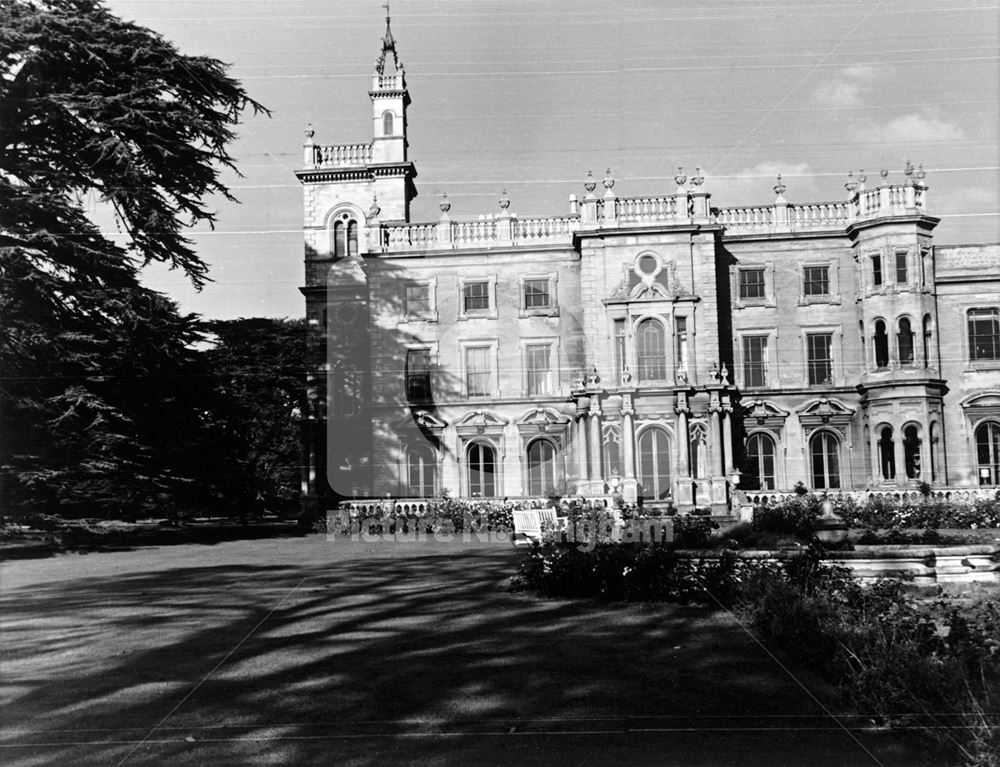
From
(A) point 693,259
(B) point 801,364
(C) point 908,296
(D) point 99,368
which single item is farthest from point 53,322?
(C) point 908,296

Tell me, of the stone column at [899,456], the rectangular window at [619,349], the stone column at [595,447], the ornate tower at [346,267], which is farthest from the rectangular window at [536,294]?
the stone column at [899,456]

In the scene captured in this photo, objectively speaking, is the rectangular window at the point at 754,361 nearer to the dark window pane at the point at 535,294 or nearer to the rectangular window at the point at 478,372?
the dark window pane at the point at 535,294

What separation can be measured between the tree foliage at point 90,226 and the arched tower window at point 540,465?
1606 cm

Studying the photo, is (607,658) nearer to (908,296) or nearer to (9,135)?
(9,135)

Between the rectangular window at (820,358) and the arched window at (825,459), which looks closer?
→ the arched window at (825,459)

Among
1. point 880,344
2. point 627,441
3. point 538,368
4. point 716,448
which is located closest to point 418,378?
point 538,368

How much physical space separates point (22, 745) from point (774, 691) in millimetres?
5972

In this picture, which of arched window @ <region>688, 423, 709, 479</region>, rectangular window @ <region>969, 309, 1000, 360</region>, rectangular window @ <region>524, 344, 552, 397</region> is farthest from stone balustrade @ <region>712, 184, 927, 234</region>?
rectangular window @ <region>524, 344, 552, 397</region>

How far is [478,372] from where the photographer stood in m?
36.7

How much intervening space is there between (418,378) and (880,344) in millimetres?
18964

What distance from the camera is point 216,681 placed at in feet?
25.4

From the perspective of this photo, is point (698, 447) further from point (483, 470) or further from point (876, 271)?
point (876, 271)

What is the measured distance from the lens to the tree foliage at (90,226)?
20109mm

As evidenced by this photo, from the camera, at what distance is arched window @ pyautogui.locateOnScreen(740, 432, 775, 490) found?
34.9 meters
